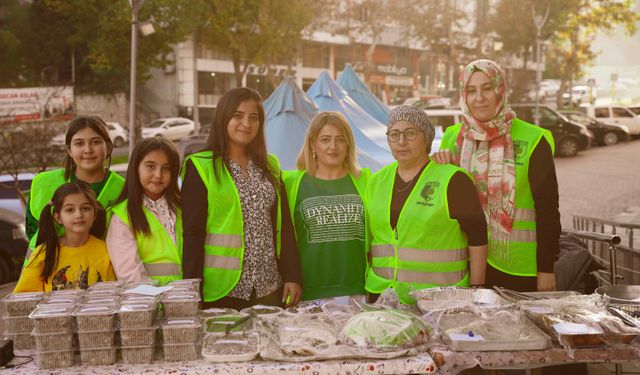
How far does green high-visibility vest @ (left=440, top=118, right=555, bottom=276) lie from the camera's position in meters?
3.27

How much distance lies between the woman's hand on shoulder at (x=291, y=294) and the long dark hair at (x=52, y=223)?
1.07m

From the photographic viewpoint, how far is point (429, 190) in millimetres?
3096

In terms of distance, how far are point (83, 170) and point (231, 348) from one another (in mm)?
1606

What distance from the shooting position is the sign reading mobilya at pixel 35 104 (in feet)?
77.0

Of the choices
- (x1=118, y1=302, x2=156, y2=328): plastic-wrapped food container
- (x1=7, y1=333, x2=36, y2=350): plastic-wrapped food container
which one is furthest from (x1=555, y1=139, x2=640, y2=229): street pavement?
(x1=7, y1=333, x2=36, y2=350): plastic-wrapped food container

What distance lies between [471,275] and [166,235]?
1587mm

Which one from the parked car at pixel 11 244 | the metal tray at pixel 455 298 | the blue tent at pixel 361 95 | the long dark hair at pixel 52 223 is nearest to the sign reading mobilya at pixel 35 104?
the blue tent at pixel 361 95

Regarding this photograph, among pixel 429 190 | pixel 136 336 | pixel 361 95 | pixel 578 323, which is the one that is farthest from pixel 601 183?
pixel 136 336

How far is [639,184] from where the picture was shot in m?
17.7

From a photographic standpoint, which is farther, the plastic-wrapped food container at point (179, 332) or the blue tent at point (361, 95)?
the blue tent at point (361, 95)

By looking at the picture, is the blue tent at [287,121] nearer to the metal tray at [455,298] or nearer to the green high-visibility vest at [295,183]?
the green high-visibility vest at [295,183]

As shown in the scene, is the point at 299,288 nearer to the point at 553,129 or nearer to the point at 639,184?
the point at 639,184

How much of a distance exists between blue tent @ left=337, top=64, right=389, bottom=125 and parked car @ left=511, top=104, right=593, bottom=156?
8.96 metres

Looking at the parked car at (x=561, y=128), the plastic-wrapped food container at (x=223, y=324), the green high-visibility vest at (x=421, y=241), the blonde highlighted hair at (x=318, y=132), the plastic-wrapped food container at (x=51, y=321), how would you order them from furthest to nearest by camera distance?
Answer: the parked car at (x=561, y=128), the blonde highlighted hair at (x=318, y=132), the green high-visibility vest at (x=421, y=241), the plastic-wrapped food container at (x=223, y=324), the plastic-wrapped food container at (x=51, y=321)
